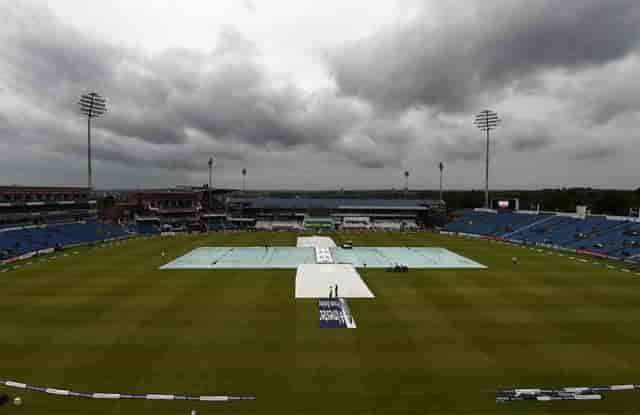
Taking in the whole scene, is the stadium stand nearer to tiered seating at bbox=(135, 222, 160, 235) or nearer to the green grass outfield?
the green grass outfield

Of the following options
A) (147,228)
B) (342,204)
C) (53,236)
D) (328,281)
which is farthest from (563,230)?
(53,236)

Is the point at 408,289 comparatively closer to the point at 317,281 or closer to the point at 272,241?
the point at 317,281

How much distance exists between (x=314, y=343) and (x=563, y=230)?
2564 inches

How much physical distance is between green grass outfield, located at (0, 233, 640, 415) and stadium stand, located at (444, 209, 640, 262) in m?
18.8

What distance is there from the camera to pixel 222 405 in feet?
45.1

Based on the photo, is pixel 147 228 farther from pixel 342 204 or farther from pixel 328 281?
pixel 328 281

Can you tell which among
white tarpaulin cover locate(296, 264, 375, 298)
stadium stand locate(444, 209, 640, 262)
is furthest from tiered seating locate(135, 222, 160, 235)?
stadium stand locate(444, 209, 640, 262)

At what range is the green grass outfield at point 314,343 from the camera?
47.0 ft

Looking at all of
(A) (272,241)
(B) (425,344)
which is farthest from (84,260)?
(B) (425,344)

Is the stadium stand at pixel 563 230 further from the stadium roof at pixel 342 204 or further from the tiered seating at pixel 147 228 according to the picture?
the tiered seating at pixel 147 228

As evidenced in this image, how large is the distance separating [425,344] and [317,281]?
53.1 ft

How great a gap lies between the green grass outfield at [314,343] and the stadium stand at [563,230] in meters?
18.8

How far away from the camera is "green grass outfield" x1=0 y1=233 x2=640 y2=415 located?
564 inches

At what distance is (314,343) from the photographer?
1959cm
